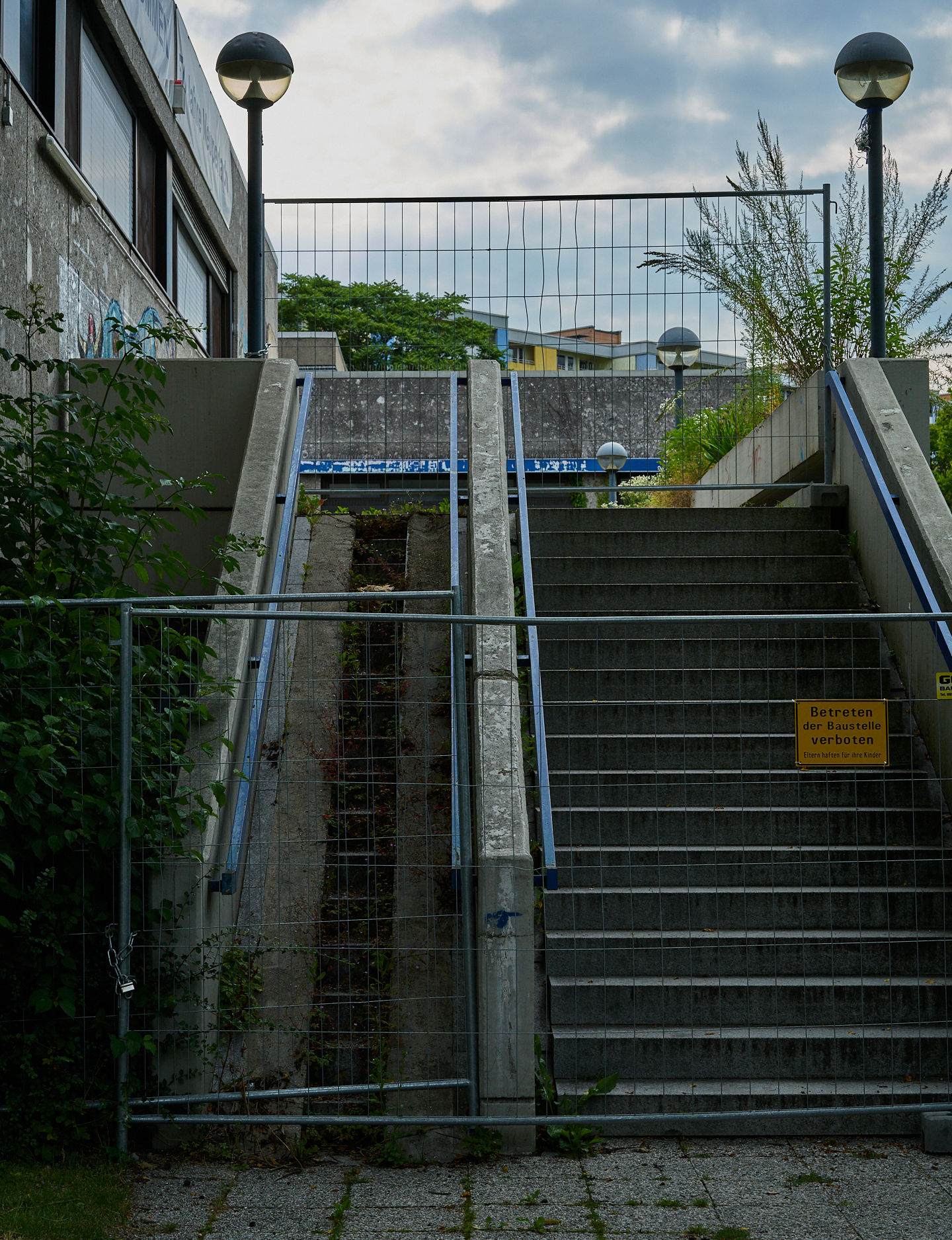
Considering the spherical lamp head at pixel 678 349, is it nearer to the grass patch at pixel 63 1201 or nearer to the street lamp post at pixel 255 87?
the street lamp post at pixel 255 87

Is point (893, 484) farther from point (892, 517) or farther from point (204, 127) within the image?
point (204, 127)

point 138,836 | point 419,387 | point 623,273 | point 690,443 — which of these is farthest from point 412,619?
point 690,443

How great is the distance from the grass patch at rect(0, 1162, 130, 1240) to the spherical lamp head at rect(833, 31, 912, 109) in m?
8.12

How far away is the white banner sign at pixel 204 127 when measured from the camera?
1316cm

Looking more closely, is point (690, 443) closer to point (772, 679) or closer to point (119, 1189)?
point (772, 679)

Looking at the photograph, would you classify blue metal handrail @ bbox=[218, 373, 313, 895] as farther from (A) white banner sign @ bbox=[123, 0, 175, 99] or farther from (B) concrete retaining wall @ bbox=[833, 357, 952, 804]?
(A) white banner sign @ bbox=[123, 0, 175, 99]

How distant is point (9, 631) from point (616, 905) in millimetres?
2923

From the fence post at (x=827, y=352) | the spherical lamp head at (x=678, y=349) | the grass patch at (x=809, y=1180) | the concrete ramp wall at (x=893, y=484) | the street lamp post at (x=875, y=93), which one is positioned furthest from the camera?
the spherical lamp head at (x=678, y=349)

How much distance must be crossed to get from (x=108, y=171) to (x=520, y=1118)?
911 centimetres

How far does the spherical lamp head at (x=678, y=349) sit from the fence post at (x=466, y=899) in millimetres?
8687

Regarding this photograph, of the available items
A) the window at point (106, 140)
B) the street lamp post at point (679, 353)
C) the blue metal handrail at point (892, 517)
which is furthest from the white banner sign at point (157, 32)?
the blue metal handrail at point (892, 517)

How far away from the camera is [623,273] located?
11539 millimetres

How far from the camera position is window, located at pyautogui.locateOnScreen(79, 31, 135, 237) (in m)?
9.67

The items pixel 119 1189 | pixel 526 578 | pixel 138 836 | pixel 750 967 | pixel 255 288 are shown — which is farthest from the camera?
pixel 255 288
